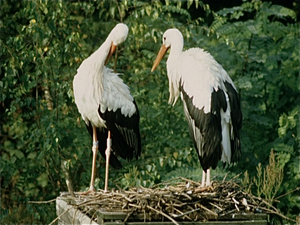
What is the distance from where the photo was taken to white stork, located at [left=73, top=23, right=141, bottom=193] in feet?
16.9

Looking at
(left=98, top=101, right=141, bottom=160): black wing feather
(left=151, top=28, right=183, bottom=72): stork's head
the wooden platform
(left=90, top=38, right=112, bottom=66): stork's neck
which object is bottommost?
the wooden platform

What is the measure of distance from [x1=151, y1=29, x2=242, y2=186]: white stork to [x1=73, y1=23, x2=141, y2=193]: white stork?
1.81 ft

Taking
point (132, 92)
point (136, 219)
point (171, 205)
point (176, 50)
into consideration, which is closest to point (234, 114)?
point (176, 50)

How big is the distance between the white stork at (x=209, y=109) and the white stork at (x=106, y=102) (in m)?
0.55

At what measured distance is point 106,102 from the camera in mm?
5168

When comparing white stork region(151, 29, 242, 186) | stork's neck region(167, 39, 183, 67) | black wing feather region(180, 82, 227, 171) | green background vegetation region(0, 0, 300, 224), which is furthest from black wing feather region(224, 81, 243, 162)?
green background vegetation region(0, 0, 300, 224)

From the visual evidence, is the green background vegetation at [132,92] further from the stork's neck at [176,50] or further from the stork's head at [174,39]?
the stork's neck at [176,50]

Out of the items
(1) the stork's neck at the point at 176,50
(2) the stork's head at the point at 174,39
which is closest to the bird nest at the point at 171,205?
(1) the stork's neck at the point at 176,50

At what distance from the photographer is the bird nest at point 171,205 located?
3.96m

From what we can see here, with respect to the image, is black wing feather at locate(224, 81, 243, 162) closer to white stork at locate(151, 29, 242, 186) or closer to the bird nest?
white stork at locate(151, 29, 242, 186)

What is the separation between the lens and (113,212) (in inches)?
152

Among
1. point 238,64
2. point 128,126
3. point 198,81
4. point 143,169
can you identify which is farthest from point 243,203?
point 238,64

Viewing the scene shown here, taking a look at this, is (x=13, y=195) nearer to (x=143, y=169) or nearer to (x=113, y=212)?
(x=143, y=169)

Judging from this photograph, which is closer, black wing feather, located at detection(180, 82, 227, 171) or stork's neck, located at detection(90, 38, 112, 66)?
black wing feather, located at detection(180, 82, 227, 171)
